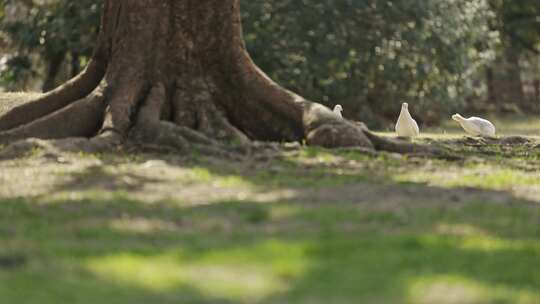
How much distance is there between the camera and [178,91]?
49.0ft

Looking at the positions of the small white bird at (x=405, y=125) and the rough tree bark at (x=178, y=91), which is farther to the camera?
the small white bird at (x=405, y=125)

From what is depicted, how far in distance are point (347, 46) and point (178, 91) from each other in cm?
1244

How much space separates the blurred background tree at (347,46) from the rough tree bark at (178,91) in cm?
1103

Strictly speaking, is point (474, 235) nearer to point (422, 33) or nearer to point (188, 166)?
point (188, 166)

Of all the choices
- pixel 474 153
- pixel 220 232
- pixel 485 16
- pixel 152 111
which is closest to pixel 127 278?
pixel 220 232

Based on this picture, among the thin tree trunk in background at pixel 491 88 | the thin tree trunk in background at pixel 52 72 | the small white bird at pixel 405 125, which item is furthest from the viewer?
the thin tree trunk in background at pixel 491 88

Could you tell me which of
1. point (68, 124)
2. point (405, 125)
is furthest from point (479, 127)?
point (68, 124)

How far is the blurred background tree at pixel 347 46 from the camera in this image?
1044 inches

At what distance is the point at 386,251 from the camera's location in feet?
25.7

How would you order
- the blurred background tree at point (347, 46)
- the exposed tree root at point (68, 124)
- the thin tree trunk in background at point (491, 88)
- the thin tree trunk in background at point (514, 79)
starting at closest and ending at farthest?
the exposed tree root at point (68, 124)
the blurred background tree at point (347, 46)
the thin tree trunk in background at point (491, 88)
the thin tree trunk in background at point (514, 79)

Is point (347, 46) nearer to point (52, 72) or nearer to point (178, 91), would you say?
point (52, 72)

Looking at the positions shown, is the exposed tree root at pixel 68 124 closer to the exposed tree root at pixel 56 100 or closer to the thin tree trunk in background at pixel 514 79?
the exposed tree root at pixel 56 100

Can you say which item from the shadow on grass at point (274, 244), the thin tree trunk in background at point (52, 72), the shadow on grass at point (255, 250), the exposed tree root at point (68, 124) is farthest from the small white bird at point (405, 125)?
the thin tree trunk in background at point (52, 72)

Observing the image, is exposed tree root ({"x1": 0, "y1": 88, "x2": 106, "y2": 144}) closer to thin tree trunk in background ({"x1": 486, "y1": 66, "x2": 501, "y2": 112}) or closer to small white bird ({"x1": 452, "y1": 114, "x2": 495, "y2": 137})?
small white bird ({"x1": 452, "y1": 114, "x2": 495, "y2": 137})
